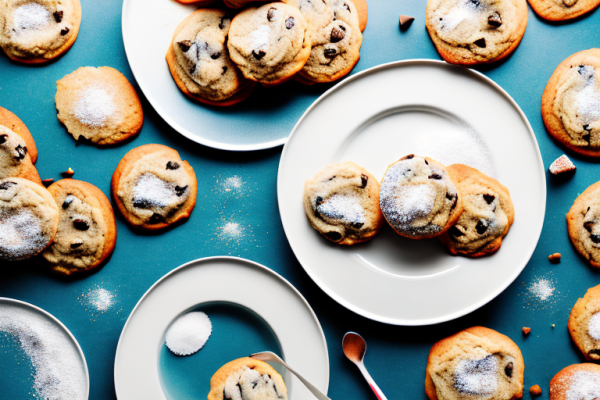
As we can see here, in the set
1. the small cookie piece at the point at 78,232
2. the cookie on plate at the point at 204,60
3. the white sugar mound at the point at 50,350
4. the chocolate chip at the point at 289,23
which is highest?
the chocolate chip at the point at 289,23

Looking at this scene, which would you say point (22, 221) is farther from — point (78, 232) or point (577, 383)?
point (577, 383)

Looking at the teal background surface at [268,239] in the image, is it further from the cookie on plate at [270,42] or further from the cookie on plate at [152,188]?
the cookie on plate at [270,42]

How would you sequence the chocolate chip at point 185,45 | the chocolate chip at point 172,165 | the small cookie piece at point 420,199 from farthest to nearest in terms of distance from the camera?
the chocolate chip at point 172,165, the chocolate chip at point 185,45, the small cookie piece at point 420,199

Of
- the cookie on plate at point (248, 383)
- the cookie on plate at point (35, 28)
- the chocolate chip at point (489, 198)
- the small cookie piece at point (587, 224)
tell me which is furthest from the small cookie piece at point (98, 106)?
the small cookie piece at point (587, 224)

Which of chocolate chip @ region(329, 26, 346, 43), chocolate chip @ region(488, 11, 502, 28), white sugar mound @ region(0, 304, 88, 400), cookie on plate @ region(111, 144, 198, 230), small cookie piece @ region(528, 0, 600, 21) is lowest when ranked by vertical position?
white sugar mound @ region(0, 304, 88, 400)

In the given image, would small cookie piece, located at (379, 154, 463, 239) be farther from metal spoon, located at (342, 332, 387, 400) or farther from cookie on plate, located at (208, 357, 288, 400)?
cookie on plate, located at (208, 357, 288, 400)

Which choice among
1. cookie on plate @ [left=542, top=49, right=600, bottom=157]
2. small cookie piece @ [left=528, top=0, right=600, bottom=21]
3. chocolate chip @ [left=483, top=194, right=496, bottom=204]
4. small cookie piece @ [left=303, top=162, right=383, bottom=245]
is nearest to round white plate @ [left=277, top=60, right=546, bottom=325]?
small cookie piece @ [left=303, top=162, right=383, bottom=245]
